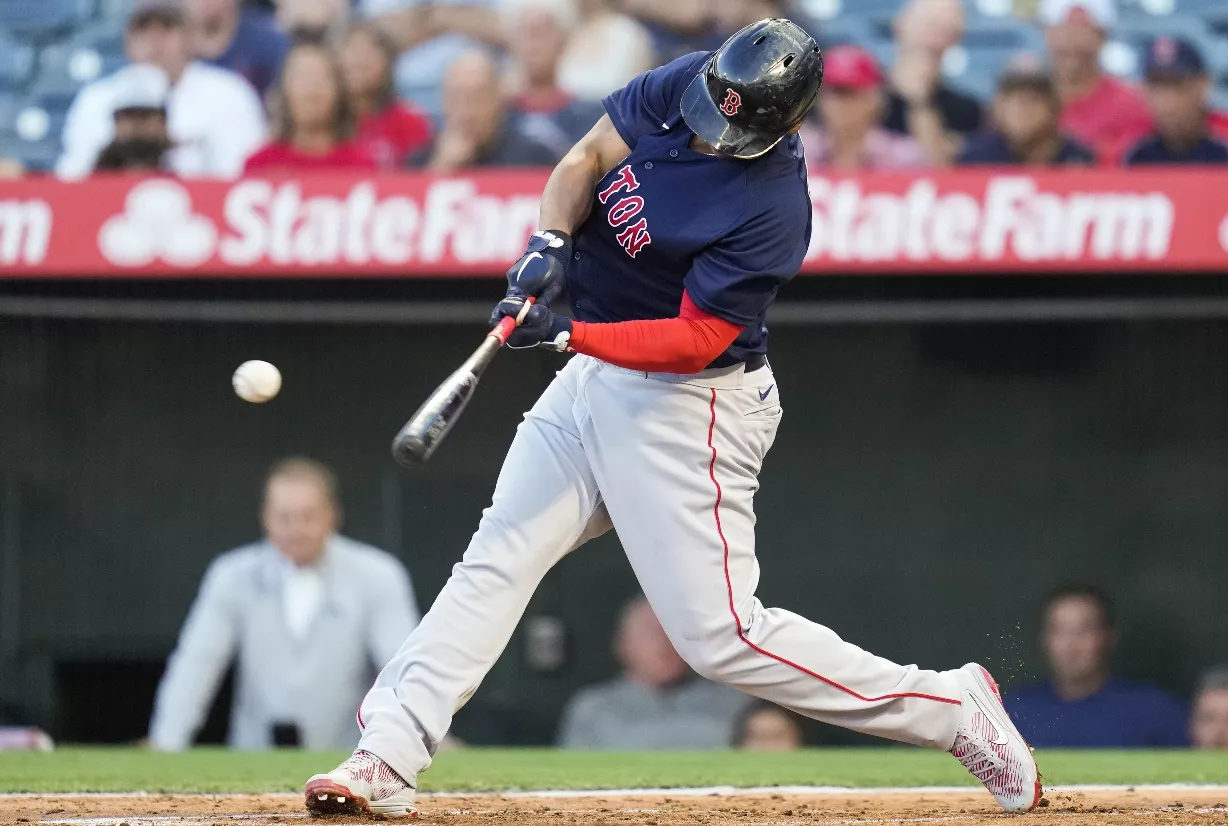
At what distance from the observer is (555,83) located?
22.2 feet

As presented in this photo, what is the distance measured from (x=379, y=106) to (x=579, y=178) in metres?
3.82

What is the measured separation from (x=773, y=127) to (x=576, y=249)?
1.57ft

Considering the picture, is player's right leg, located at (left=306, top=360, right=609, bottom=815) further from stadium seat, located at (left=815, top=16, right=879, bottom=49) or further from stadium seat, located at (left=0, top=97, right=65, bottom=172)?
stadium seat, located at (left=0, top=97, right=65, bottom=172)

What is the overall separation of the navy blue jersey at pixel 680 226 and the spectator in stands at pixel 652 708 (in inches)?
133

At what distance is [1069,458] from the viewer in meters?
6.66

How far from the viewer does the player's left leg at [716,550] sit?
3.04 meters

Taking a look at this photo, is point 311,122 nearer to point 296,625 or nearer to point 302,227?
point 302,227

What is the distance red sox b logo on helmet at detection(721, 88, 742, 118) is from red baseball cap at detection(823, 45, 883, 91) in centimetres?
370

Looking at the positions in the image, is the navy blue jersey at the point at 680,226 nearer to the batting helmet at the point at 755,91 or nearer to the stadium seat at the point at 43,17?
the batting helmet at the point at 755,91

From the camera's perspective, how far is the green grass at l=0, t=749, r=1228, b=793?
13.3 feet

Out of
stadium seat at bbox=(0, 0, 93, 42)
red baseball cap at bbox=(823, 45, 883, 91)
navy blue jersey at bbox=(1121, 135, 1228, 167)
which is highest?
stadium seat at bbox=(0, 0, 93, 42)

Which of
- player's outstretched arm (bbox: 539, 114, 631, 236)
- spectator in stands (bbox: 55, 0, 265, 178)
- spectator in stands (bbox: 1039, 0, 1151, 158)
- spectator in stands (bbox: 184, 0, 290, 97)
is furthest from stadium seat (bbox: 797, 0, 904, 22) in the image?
player's outstretched arm (bbox: 539, 114, 631, 236)

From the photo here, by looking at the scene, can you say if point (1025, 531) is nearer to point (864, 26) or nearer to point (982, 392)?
point (982, 392)

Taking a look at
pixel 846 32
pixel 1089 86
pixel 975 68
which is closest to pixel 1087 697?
pixel 1089 86
